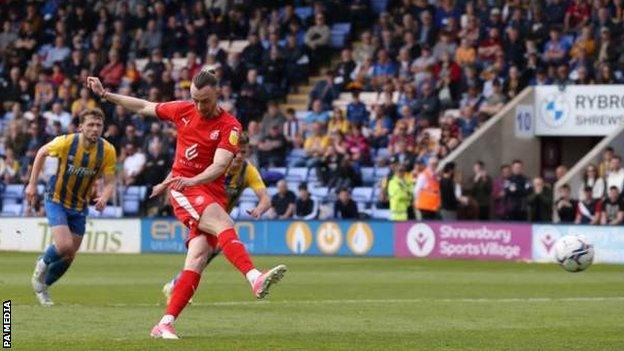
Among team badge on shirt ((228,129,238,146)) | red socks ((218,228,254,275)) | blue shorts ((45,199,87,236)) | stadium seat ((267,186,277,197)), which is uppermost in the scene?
team badge on shirt ((228,129,238,146))

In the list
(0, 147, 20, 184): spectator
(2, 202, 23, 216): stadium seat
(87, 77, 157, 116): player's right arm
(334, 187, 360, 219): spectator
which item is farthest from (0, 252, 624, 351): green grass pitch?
(0, 147, 20, 184): spectator

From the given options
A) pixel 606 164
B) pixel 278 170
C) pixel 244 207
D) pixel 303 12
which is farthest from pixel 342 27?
pixel 606 164

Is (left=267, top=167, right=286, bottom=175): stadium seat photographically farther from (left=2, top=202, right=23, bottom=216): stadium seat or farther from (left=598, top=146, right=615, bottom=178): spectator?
→ (left=598, top=146, right=615, bottom=178): spectator

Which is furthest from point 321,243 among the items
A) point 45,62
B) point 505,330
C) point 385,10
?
point 505,330

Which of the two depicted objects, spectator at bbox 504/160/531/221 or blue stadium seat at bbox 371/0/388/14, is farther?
blue stadium seat at bbox 371/0/388/14

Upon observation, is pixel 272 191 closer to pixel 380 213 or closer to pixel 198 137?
pixel 380 213

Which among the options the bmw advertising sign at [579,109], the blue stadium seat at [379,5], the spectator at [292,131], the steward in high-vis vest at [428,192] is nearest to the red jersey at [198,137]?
the steward in high-vis vest at [428,192]

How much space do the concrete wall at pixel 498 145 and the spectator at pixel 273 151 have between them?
413 cm

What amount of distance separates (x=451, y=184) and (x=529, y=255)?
297 cm

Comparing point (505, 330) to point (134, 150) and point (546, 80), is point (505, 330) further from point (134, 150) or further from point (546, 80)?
point (134, 150)

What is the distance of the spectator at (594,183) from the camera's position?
2978 centimetres

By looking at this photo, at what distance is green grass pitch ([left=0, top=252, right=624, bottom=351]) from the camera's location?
42.2 ft

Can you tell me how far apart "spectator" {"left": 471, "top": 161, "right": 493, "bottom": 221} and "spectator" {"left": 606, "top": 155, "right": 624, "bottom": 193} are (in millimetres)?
2764

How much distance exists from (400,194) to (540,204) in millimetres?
2709
